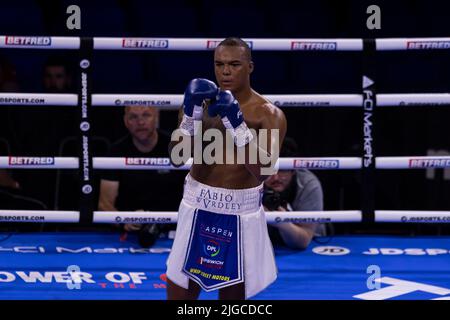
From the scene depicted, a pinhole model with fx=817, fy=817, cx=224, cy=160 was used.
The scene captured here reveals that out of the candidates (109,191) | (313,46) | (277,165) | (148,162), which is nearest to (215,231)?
(277,165)

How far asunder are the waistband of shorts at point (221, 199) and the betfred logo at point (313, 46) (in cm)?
160

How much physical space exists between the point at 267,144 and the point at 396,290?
137cm

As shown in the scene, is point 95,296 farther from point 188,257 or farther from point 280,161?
point 280,161

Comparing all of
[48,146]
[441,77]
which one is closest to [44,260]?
[48,146]

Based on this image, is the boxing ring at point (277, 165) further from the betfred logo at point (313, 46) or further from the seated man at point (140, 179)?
the seated man at point (140, 179)

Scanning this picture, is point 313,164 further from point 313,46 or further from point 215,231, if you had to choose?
point 215,231

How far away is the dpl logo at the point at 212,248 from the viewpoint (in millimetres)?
3504

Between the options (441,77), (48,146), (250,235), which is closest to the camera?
(250,235)

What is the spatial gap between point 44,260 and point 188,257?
1.67m

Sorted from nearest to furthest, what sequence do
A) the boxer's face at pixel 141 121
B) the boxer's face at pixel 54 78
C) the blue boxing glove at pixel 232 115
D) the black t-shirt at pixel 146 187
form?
the blue boxing glove at pixel 232 115
the boxer's face at pixel 141 121
the black t-shirt at pixel 146 187
the boxer's face at pixel 54 78

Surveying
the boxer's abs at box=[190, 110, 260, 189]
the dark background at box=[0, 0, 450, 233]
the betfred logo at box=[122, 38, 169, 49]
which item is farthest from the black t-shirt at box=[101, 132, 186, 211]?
the boxer's abs at box=[190, 110, 260, 189]

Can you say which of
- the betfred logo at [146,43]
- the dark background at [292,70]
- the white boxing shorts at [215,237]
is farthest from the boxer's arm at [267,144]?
the dark background at [292,70]

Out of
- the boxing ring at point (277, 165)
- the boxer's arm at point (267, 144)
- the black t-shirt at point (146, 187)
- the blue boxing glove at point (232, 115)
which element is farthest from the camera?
the black t-shirt at point (146, 187)
